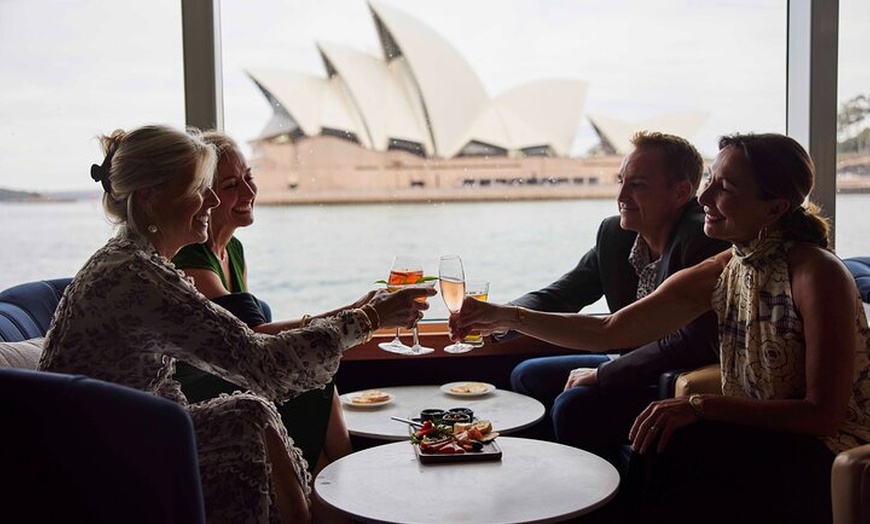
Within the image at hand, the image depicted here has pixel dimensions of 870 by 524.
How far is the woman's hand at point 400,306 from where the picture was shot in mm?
2412

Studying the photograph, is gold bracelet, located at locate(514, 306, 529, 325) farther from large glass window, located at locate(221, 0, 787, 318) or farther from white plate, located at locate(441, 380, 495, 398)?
large glass window, located at locate(221, 0, 787, 318)

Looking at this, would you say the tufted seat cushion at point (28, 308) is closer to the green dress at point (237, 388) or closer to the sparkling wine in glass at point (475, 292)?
Answer: the green dress at point (237, 388)

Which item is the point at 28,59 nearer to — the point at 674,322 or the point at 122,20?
the point at 122,20

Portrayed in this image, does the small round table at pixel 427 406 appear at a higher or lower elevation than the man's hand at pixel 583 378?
lower

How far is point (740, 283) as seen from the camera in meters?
2.35

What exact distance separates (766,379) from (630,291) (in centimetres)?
107

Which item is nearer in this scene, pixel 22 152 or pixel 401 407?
pixel 401 407

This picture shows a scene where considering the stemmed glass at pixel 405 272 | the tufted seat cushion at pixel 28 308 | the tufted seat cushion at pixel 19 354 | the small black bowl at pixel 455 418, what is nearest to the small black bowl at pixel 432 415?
the small black bowl at pixel 455 418

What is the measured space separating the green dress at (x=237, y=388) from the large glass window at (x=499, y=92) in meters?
1.12

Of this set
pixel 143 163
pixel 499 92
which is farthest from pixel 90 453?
pixel 499 92

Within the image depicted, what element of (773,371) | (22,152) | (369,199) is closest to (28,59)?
(22,152)

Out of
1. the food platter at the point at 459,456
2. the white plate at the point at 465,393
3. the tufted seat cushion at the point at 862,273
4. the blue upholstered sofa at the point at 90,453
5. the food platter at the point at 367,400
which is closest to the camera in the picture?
the blue upholstered sofa at the point at 90,453

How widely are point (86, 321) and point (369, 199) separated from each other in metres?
2.21

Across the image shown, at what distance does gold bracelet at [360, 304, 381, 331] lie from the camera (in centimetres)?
234
